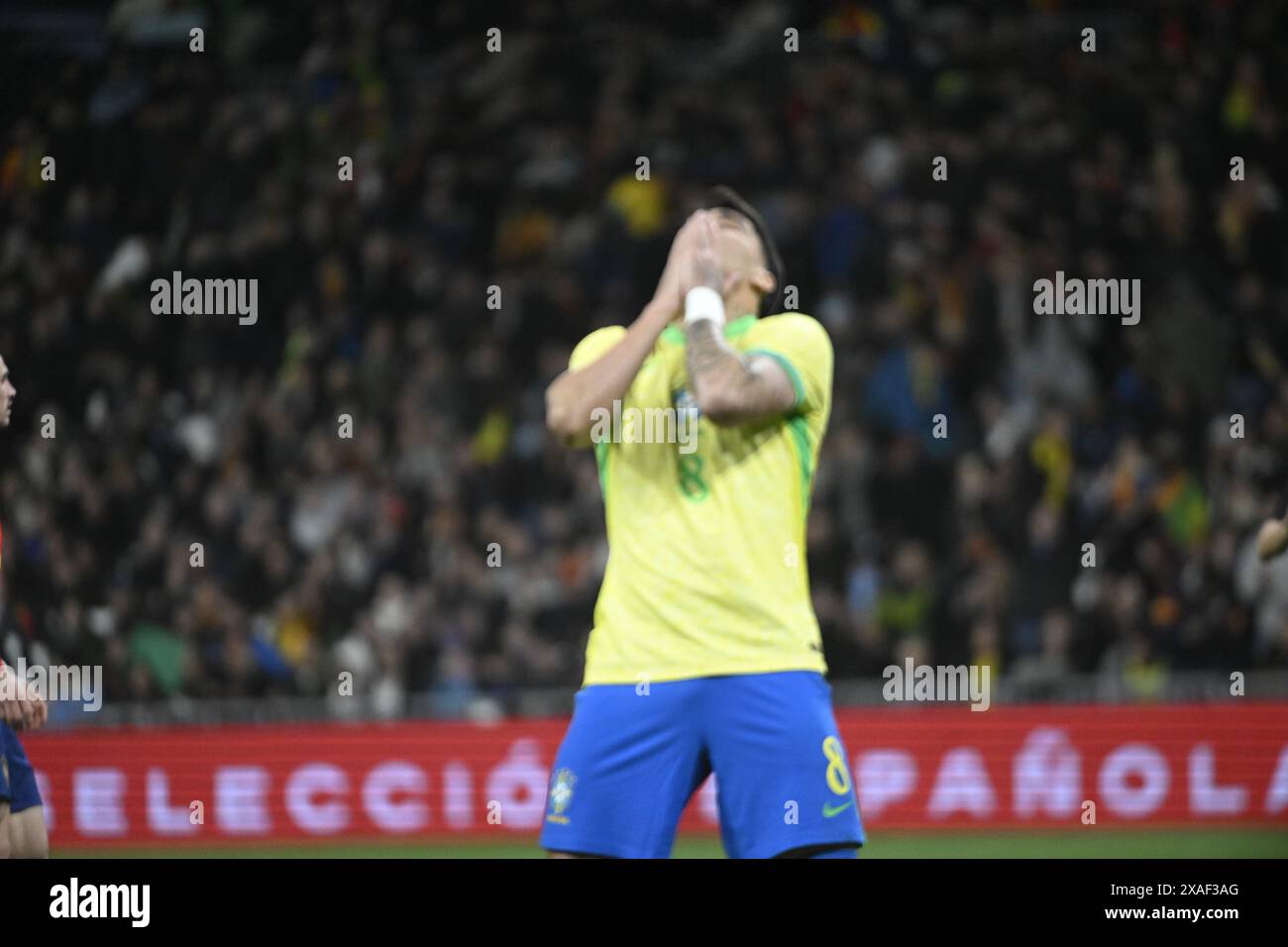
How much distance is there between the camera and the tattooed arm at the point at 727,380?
4.15m

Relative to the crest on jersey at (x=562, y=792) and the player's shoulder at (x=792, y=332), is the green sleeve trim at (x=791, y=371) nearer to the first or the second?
the player's shoulder at (x=792, y=332)

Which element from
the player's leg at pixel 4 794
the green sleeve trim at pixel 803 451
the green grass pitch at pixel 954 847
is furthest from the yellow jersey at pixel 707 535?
the green grass pitch at pixel 954 847

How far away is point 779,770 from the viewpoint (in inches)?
161

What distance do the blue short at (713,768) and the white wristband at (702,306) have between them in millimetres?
827

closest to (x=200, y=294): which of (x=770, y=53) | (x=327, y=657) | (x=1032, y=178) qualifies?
(x=327, y=657)

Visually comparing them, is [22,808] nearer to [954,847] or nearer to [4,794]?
[4,794]

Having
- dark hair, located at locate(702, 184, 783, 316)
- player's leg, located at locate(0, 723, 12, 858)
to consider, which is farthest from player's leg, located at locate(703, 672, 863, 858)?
player's leg, located at locate(0, 723, 12, 858)

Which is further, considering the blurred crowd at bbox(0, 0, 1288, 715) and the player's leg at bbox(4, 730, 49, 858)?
the blurred crowd at bbox(0, 0, 1288, 715)

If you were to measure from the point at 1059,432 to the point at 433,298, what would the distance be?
197 inches

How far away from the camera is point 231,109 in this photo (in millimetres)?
15562

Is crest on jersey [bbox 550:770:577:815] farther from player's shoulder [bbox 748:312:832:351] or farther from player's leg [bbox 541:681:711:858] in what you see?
player's shoulder [bbox 748:312:832:351]

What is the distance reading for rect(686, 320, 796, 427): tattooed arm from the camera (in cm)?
415

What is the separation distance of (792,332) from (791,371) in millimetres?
162
